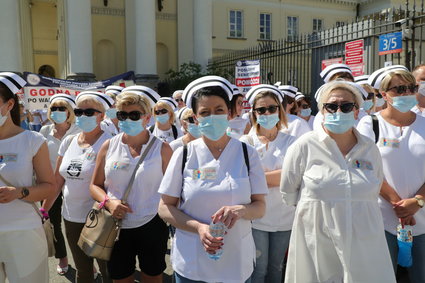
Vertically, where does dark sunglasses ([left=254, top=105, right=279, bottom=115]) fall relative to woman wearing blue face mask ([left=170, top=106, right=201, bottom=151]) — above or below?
above

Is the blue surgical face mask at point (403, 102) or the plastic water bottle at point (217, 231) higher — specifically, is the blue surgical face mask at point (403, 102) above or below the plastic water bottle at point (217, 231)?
above

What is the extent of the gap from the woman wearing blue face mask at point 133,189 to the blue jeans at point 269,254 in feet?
2.87

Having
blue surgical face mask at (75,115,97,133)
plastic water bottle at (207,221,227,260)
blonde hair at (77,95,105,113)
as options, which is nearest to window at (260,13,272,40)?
blonde hair at (77,95,105,113)

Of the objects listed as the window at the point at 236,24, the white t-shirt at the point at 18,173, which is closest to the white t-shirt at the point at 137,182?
the white t-shirt at the point at 18,173

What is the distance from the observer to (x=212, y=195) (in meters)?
2.46

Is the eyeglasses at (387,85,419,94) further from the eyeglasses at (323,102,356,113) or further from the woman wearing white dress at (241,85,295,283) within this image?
the woman wearing white dress at (241,85,295,283)

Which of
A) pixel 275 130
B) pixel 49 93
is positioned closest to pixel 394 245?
pixel 275 130

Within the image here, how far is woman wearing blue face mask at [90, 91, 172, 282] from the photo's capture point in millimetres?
3281

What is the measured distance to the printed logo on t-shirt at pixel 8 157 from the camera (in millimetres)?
2883

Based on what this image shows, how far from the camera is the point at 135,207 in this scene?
3.29m

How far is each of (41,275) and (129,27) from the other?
22.0 metres

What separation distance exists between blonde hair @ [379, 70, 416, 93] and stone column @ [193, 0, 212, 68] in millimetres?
20195

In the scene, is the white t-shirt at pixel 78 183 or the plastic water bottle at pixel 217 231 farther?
the white t-shirt at pixel 78 183

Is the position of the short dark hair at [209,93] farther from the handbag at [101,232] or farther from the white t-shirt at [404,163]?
the white t-shirt at [404,163]
